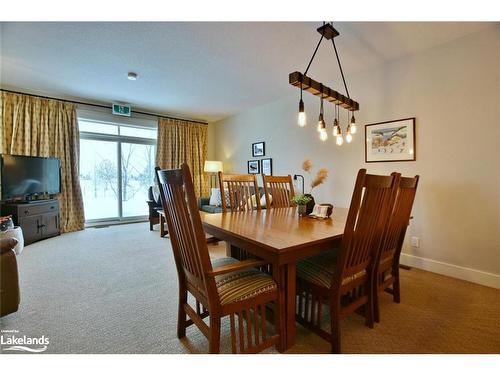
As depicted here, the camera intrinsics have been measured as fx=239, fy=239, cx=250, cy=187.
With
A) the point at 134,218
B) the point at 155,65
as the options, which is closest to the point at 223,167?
the point at 134,218

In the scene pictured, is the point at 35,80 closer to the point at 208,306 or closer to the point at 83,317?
the point at 83,317

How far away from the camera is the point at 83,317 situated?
5.60 feet

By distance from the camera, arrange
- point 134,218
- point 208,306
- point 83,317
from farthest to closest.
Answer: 1. point 134,218
2. point 83,317
3. point 208,306

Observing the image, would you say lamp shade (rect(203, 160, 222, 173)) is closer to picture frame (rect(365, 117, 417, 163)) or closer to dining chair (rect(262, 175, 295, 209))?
dining chair (rect(262, 175, 295, 209))

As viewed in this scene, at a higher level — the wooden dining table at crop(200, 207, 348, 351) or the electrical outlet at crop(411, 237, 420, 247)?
the wooden dining table at crop(200, 207, 348, 351)

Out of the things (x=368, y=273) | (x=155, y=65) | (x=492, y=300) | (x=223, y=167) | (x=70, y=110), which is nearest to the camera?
(x=368, y=273)

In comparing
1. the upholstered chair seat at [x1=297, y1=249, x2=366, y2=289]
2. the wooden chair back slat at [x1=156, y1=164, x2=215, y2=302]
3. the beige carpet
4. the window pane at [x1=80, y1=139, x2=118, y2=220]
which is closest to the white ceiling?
the window pane at [x1=80, y1=139, x2=118, y2=220]

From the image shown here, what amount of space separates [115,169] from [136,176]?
430 millimetres

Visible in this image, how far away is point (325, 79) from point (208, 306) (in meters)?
3.30

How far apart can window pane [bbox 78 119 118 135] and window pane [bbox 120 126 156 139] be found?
0.54ft

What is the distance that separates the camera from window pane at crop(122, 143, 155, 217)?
513 cm

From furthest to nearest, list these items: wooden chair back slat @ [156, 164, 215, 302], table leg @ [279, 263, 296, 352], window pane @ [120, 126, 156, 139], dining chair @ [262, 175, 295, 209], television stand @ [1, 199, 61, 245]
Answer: window pane @ [120, 126, 156, 139] → television stand @ [1, 199, 61, 245] → dining chair @ [262, 175, 295, 209] → table leg @ [279, 263, 296, 352] → wooden chair back slat @ [156, 164, 215, 302]

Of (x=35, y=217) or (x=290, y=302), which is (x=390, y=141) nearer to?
(x=290, y=302)
